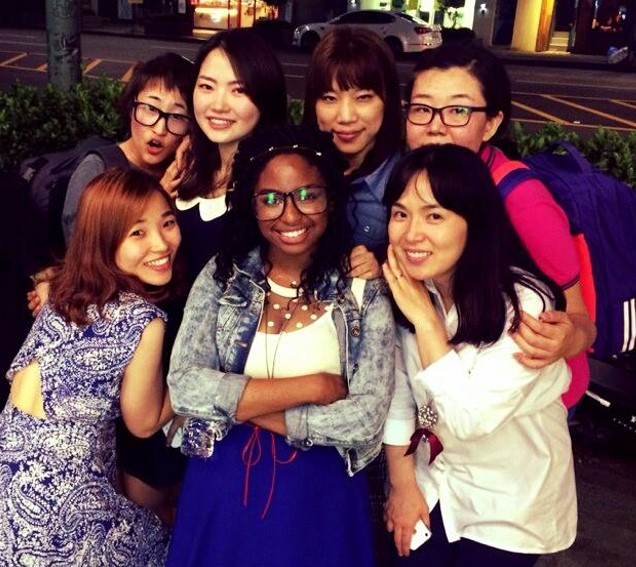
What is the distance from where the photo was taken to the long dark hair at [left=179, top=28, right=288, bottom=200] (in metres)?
2.51

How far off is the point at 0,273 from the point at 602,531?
9.68 ft

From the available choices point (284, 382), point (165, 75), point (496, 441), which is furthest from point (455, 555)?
point (165, 75)

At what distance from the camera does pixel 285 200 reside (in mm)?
1979

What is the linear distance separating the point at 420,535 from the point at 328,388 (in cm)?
53

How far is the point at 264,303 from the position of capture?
6.78ft

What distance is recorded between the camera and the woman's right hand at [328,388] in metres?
1.92

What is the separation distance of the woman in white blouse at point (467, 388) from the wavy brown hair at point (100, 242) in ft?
2.57

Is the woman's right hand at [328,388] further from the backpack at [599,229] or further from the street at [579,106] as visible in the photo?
the street at [579,106]

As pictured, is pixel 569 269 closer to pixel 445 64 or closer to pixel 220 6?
pixel 445 64

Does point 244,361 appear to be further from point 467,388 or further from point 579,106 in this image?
point 579,106

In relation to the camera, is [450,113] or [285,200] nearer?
[285,200]

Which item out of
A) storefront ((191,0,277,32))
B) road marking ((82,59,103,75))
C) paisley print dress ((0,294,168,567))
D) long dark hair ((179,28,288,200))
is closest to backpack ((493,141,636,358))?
long dark hair ((179,28,288,200))

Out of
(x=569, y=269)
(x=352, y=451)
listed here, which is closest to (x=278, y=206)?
(x=352, y=451)

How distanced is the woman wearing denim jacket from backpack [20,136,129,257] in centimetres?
98
